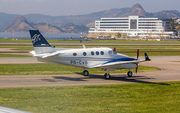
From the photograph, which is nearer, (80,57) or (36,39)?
(36,39)

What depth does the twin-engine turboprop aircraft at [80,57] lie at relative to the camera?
23644mm

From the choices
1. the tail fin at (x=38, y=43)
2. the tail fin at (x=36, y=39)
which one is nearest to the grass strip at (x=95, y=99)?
the tail fin at (x=38, y=43)

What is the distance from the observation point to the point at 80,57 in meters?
24.5

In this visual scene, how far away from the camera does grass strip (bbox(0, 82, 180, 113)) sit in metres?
13.7

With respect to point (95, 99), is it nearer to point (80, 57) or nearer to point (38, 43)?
point (80, 57)

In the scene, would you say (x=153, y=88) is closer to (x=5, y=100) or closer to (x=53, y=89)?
(x=53, y=89)

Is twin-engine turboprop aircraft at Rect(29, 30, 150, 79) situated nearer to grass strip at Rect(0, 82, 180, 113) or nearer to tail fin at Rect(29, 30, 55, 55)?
tail fin at Rect(29, 30, 55, 55)

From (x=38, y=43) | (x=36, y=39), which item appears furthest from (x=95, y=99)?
(x=36, y=39)

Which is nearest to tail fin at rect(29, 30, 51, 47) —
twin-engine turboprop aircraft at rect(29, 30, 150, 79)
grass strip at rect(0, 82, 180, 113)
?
twin-engine turboprop aircraft at rect(29, 30, 150, 79)

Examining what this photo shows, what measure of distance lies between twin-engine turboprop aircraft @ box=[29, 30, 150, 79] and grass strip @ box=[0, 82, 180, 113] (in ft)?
13.6

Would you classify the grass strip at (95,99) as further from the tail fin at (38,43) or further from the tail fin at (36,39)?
the tail fin at (36,39)

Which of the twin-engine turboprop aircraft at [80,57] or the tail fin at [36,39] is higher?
the tail fin at [36,39]

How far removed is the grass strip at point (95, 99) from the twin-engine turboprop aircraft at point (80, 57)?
4.15 metres

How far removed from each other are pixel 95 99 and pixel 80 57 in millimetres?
9110
